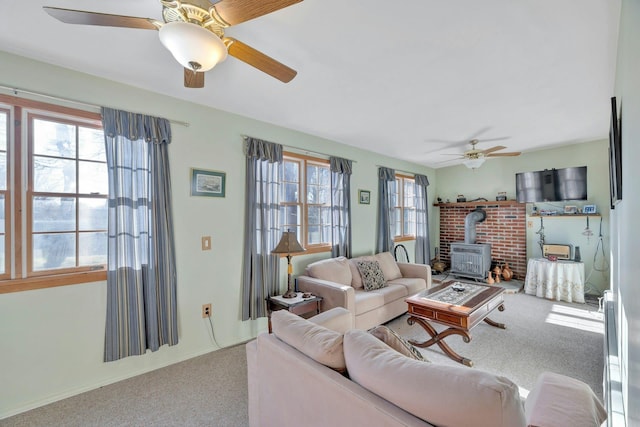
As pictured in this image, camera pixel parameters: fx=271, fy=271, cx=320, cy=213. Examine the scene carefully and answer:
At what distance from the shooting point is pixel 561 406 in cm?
90

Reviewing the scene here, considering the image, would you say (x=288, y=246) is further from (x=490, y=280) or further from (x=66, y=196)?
(x=490, y=280)

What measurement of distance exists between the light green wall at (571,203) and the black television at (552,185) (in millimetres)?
180

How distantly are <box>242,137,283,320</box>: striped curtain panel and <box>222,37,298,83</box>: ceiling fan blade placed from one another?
145cm

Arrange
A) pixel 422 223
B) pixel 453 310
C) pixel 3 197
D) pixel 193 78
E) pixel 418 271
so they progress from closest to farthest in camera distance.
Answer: pixel 193 78 → pixel 3 197 → pixel 453 310 → pixel 418 271 → pixel 422 223

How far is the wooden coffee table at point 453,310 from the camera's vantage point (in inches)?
99.2

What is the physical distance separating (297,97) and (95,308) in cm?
252

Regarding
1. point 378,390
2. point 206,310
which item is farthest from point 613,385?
point 206,310

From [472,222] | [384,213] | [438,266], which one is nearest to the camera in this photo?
[384,213]

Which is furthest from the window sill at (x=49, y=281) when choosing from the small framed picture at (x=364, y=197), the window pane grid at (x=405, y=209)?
the window pane grid at (x=405, y=209)

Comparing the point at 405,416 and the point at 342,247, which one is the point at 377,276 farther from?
the point at 405,416

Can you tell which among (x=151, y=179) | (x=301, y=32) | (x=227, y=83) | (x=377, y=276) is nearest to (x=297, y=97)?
(x=227, y=83)

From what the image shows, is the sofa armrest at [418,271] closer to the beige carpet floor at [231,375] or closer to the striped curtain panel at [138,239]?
the beige carpet floor at [231,375]

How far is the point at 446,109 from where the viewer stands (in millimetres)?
2932

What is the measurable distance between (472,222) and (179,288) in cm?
537
